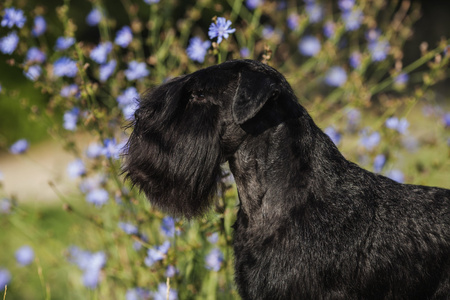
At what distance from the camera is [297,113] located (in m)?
2.39

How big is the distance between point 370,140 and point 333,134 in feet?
0.85

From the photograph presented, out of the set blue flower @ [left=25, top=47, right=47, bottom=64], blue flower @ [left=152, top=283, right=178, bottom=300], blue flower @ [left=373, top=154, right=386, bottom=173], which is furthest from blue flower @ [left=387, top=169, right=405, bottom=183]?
blue flower @ [left=25, top=47, right=47, bottom=64]

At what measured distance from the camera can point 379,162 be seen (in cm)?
369

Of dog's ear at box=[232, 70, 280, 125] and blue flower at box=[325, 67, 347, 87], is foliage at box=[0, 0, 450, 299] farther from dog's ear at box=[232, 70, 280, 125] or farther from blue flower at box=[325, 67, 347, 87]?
dog's ear at box=[232, 70, 280, 125]

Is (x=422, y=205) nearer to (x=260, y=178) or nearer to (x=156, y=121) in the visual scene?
(x=260, y=178)

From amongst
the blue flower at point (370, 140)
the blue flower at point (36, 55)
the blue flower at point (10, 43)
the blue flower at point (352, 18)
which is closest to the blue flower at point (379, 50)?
the blue flower at point (352, 18)

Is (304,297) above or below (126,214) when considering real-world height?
below

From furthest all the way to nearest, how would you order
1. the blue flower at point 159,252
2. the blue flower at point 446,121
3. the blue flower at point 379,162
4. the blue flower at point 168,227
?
the blue flower at point 446,121
the blue flower at point 379,162
the blue flower at point 168,227
the blue flower at point 159,252

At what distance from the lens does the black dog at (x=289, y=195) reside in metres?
2.24

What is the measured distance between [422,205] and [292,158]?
2.18 feet

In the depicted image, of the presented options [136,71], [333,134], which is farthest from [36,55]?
[333,134]

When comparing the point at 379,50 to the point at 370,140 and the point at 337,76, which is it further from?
the point at 370,140

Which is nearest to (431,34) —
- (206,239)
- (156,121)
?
(206,239)

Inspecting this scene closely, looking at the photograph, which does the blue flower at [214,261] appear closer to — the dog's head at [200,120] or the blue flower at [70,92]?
the dog's head at [200,120]
